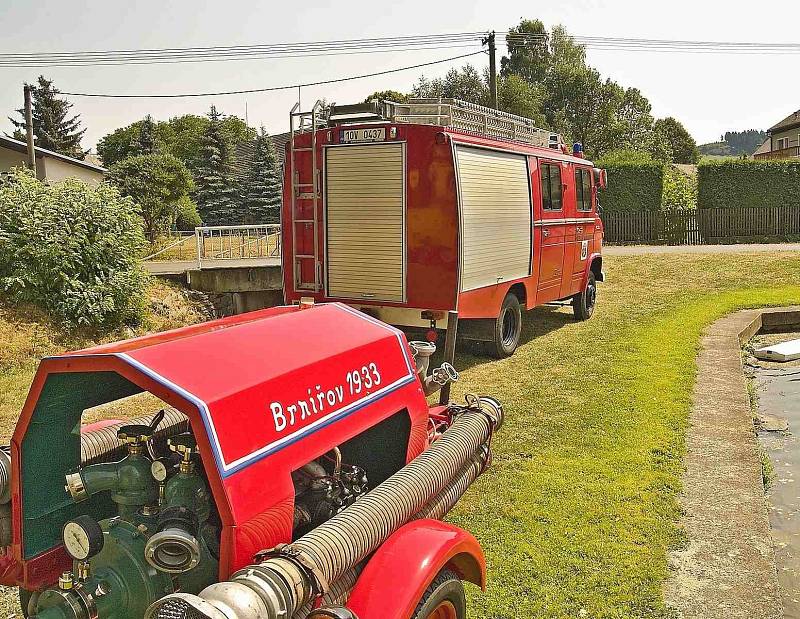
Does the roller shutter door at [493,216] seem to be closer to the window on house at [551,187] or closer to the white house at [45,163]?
the window on house at [551,187]

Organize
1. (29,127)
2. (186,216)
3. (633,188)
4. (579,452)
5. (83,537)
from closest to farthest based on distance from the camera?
(83,537)
(579,452)
(29,127)
(633,188)
(186,216)

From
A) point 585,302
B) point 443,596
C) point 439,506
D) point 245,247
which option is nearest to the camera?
point 443,596

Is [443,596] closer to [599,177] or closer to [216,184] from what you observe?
[599,177]

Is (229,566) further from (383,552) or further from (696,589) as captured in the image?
(696,589)

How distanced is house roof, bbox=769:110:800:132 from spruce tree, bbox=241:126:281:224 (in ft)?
129

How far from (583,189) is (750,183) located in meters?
18.1

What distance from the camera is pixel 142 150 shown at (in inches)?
1930

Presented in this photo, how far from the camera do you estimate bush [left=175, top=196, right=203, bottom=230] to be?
33.9 metres

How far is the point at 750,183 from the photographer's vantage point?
27656 millimetres

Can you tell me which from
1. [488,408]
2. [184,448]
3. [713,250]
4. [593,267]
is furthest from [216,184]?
[184,448]

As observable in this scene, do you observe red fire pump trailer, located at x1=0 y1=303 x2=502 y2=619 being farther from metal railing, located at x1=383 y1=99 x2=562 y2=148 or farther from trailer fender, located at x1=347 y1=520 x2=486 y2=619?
metal railing, located at x1=383 y1=99 x2=562 y2=148

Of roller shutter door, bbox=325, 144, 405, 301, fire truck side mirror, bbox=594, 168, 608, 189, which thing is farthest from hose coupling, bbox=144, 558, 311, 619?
fire truck side mirror, bbox=594, 168, 608, 189

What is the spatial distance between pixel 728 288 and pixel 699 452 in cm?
1106

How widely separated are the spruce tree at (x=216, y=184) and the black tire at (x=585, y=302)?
25272 mm
